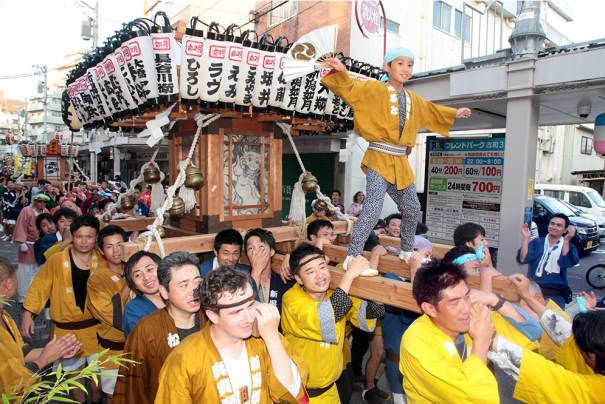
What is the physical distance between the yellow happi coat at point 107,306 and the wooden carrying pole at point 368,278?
0.59 metres

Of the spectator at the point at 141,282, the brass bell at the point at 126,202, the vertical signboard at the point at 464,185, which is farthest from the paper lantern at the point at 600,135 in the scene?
the brass bell at the point at 126,202

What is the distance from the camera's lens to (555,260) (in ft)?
14.8

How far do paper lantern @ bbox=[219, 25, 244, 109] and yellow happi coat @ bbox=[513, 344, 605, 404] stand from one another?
2.57m

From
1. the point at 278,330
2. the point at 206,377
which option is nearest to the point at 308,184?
the point at 278,330

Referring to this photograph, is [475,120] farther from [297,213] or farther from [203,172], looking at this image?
[203,172]

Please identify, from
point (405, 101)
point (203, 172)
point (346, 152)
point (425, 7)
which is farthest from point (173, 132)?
point (425, 7)

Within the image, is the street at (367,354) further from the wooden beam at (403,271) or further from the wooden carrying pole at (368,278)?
the wooden beam at (403,271)

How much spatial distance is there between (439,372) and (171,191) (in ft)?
7.87

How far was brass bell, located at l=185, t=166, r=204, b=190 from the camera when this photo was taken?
3.25 m

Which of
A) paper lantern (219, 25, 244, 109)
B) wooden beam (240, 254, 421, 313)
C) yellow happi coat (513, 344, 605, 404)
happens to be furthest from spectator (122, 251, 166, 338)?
yellow happi coat (513, 344, 605, 404)

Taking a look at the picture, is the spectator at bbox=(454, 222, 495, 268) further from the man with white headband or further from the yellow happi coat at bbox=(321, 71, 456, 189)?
the yellow happi coat at bbox=(321, 71, 456, 189)

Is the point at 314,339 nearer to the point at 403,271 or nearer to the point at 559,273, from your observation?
the point at 403,271

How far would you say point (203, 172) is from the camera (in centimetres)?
355

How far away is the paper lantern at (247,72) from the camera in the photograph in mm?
2912
